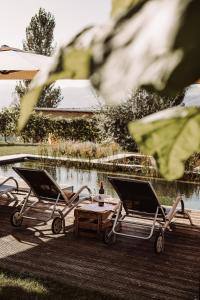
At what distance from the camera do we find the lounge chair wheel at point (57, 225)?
5949 mm

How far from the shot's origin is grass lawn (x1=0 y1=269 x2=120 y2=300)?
4008 mm

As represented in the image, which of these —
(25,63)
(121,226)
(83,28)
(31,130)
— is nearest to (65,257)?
(121,226)

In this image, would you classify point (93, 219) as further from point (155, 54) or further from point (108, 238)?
point (155, 54)

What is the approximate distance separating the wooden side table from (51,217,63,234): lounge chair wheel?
23 centimetres

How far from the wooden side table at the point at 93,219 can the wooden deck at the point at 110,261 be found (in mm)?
136

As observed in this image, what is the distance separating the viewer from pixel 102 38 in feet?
0.82

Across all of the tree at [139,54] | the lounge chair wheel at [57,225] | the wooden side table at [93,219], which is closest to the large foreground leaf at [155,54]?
the tree at [139,54]

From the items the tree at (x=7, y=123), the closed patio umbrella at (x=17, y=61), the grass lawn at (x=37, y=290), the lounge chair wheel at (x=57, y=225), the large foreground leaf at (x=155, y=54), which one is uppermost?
the tree at (x=7, y=123)

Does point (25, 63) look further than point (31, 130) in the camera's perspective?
No

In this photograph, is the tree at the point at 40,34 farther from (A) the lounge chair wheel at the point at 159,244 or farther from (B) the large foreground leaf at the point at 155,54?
(B) the large foreground leaf at the point at 155,54

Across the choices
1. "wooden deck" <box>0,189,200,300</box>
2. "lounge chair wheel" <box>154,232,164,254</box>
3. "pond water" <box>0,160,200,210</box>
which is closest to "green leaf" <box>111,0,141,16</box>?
"wooden deck" <box>0,189,200,300</box>

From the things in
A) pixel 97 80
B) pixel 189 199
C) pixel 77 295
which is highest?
pixel 97 80

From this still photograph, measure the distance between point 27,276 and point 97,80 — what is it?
15.0 feet

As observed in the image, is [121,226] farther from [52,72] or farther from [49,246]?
[52,72]
